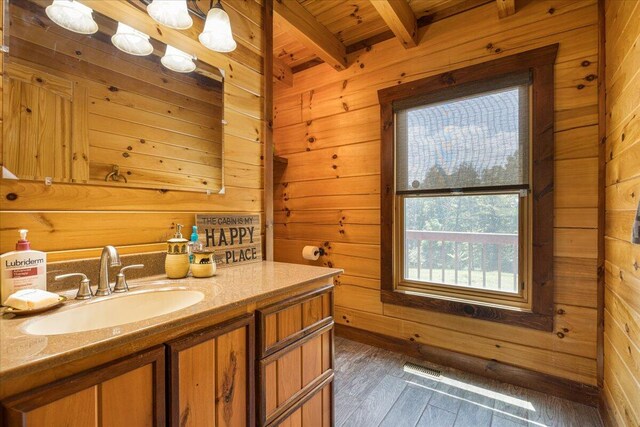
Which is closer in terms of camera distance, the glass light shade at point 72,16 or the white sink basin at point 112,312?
the white sink basin at point 112,312

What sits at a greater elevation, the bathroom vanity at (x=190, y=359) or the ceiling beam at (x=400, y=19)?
the ceiling beam at (x=400, y=19)

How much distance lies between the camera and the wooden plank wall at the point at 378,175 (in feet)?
5.67

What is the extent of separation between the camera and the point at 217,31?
1.33 meters

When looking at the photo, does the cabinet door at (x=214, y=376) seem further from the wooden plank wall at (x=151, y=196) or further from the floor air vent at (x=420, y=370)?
the floor air vent at (x=420, y=370)

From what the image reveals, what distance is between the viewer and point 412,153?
2266mm

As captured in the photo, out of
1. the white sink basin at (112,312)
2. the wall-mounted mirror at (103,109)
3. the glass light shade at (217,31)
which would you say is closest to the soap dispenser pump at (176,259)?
the white sink basin at (112,312)

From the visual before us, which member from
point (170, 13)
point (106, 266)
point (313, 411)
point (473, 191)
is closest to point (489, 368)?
point (473, 191)

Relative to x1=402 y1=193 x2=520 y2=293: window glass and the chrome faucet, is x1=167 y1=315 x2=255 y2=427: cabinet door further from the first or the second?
x1=402 y1=193 x2=520 y2=293: window glass

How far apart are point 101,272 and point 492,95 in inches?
91.2

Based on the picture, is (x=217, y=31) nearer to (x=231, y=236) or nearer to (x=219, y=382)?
(x=231, y=236)

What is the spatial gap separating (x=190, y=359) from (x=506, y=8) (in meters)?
2.50

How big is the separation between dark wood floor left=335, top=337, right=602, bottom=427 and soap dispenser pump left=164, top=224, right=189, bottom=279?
115cm

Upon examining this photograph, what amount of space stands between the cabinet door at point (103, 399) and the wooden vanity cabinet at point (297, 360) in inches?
13.6

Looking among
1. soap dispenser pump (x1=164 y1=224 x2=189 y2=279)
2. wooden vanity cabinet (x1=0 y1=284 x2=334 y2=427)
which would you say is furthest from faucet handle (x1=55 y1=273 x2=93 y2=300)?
wooden vanity cabinet (x1=0 y1=284 x2=334 y2=427)
